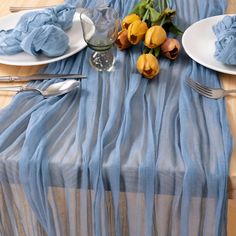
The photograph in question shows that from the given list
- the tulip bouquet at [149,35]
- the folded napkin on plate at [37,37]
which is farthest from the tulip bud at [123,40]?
the folded napkin on plate at [37,37]

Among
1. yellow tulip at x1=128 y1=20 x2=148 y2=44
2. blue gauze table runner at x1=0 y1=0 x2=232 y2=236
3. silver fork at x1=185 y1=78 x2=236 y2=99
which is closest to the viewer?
blue gauze table runner at x1=0 y1=0 x2=232 y2=236

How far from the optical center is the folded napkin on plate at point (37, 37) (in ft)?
2.65

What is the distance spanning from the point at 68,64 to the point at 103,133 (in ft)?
0.78

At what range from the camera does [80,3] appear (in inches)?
42.5

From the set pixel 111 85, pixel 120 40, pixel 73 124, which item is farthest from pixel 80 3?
pixel 73 124

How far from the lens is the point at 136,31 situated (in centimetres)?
84

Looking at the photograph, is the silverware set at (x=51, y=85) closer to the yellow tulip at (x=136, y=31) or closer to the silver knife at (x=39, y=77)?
the silver knife at (x=39, y=77)

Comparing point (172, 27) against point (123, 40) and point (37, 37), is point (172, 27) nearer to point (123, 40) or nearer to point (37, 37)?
point (123, 40)

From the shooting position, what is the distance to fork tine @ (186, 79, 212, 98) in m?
0.74

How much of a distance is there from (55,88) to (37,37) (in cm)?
11

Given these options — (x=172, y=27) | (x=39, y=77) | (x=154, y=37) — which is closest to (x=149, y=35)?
(x=154, y=37)

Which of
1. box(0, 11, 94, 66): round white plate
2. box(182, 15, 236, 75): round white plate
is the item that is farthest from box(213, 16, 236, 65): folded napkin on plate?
box(0, 11, 94, 66): round white plate

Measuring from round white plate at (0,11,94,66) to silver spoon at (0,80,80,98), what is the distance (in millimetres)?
68

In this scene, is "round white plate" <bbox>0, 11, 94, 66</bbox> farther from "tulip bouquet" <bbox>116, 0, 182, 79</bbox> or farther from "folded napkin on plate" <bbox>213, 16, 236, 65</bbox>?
"folded napkin on plate" <bbox>213, 16, 236, 65</bbox>
